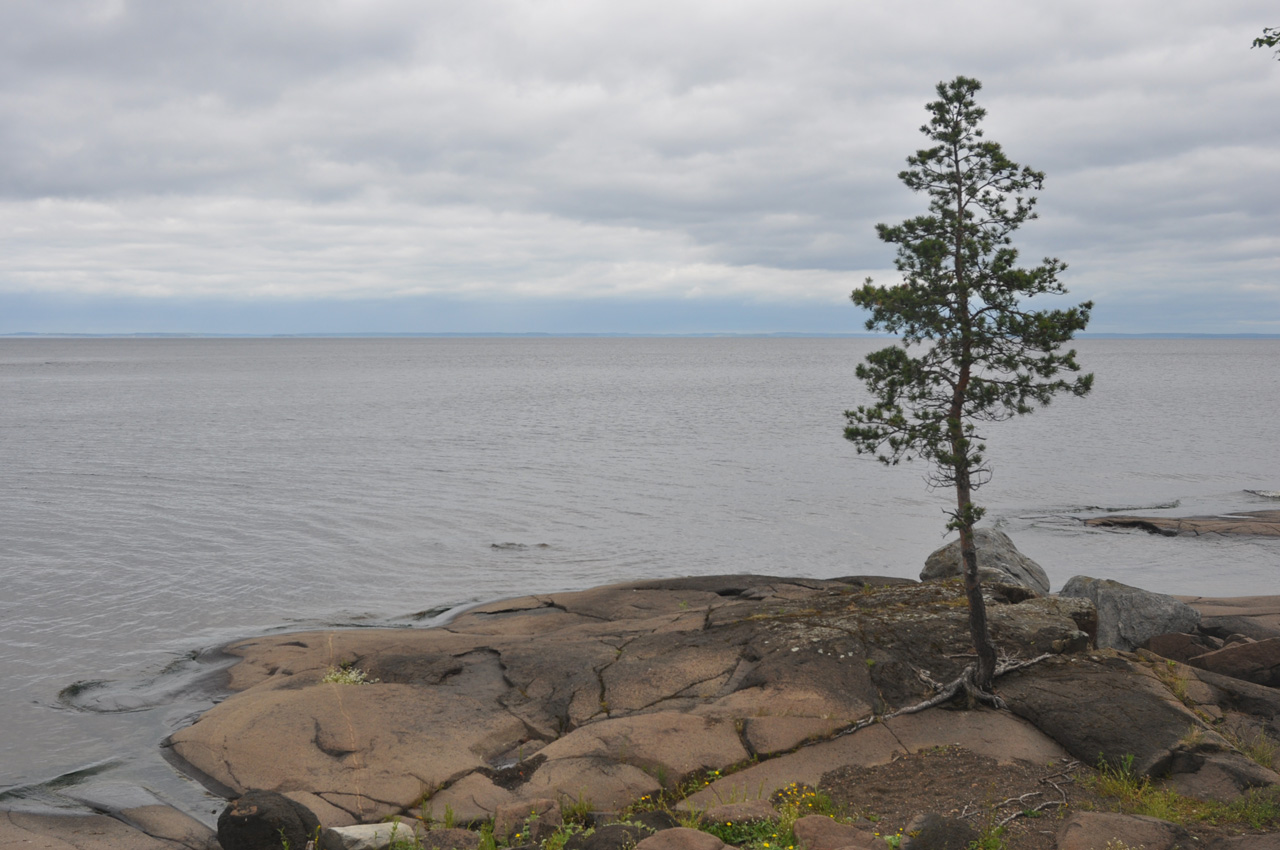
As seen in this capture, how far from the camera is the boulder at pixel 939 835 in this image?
286 inches

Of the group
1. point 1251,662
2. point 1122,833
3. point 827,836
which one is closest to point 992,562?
point 1251,662

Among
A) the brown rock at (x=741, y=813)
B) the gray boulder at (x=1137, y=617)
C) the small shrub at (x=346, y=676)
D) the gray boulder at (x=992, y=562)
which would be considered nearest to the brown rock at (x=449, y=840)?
the brown rock at (x=741, y=813)

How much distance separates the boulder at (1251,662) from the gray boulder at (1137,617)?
72.5 inches

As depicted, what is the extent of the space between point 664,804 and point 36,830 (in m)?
6.61

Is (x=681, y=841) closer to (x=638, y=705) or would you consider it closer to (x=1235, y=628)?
(x=638, y=705)

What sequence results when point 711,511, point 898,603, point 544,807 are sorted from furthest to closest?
1. point 711,511
2. point 898,603
3. point 544,807

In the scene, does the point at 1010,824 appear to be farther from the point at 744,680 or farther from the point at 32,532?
the point at 32,532

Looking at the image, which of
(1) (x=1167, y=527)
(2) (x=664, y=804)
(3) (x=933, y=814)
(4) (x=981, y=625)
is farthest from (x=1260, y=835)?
(1) (x=1167, y=527)

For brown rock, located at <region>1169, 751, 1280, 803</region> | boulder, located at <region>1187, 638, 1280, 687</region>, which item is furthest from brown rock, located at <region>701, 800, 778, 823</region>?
A: boulder, located at <region>1187, 638, 1280, 687</region>

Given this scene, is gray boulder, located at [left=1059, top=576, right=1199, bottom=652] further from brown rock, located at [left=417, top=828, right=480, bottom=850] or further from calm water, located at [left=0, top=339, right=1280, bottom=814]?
brown rock, located at [left=417, top=828, right=480, bottom=850]

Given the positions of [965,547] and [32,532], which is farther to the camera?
[32,532]

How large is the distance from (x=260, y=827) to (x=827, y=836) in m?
4.94

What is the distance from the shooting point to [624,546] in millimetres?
24906

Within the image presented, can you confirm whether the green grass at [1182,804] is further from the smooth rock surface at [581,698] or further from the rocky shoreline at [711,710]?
the smooth rock surface at [581,698]
